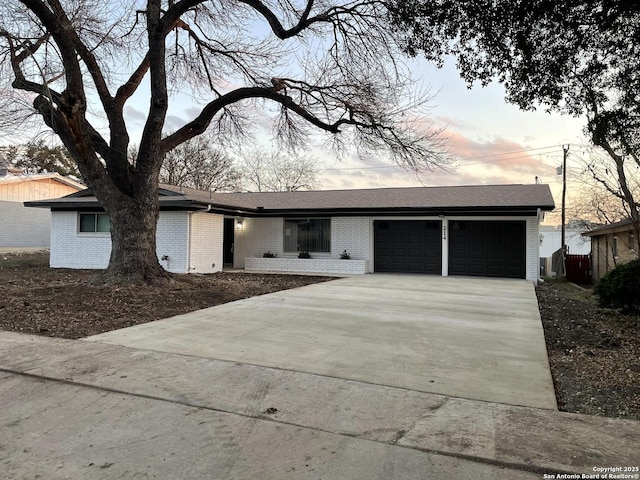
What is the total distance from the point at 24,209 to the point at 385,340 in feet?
93.6

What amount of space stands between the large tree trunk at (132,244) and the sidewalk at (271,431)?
20.9 feet

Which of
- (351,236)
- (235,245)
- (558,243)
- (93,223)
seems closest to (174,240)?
(93,223)

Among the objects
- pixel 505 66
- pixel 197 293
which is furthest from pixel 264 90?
pixel 505 66

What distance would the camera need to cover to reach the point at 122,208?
11359 mm

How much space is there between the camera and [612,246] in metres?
19.9

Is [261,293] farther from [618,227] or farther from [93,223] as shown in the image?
[618,227]

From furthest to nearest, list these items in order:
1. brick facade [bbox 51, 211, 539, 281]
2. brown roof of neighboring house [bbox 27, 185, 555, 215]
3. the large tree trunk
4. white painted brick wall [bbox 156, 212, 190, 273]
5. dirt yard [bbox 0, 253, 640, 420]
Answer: brick facade [bbox 51, 211, 539, 281], white painted brick wall [bbox 156, 212, 190, 273], brown roof of neighboring house [bbox 27, 185, 555, 215], the large tree trunk, dirt yard [bbox 0, 253, 640, 420]

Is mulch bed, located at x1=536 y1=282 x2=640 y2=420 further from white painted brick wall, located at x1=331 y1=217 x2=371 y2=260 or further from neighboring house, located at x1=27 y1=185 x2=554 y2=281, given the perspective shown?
white painted brick wall, located at x1=331 y1=217 x2=371 y2=260

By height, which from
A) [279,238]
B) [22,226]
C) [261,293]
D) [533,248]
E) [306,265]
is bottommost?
[261,293]

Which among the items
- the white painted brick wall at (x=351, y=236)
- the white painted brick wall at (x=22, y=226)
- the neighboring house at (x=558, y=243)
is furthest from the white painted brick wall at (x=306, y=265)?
the neighboring house at (x=558, y=243)

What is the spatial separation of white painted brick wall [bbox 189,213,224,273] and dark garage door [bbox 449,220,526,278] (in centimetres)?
926

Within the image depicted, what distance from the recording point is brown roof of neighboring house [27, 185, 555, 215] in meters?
16.4

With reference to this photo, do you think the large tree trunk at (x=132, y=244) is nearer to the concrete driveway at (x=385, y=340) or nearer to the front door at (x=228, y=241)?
the concrete driveway at (x=385, y=340)

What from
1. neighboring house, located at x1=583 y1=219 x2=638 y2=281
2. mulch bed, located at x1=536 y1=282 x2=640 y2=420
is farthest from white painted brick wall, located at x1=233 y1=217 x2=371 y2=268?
mulch bed, located at x1=536 y1=282 x2=640 y2=420
